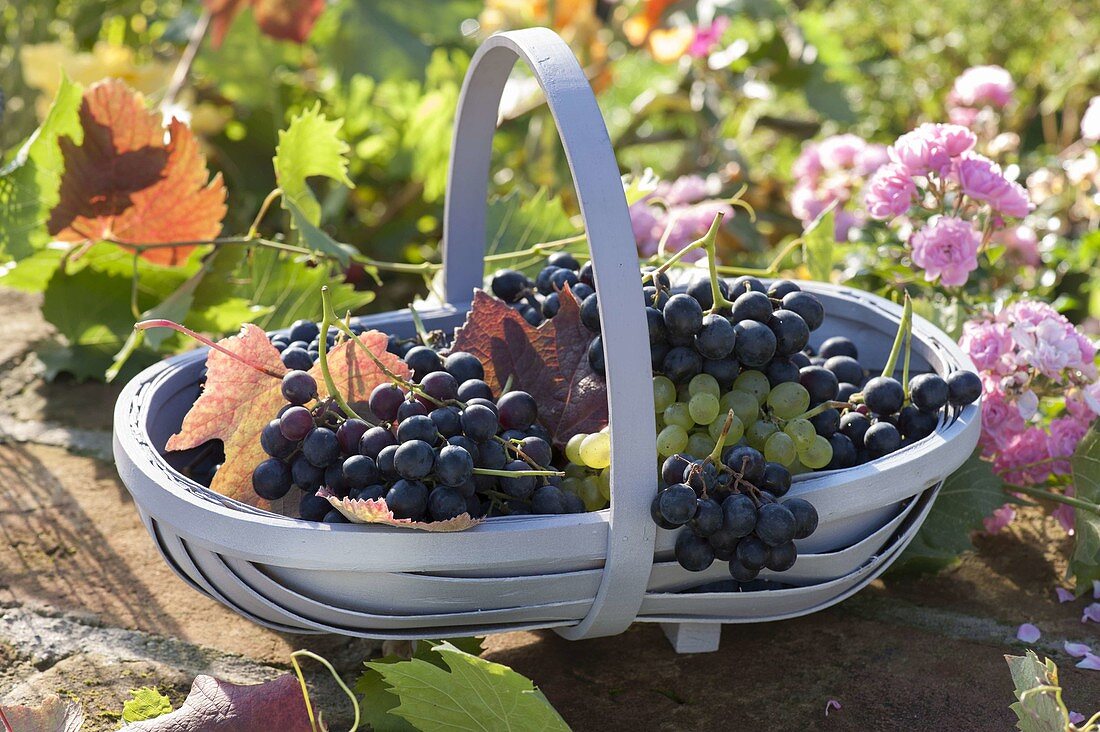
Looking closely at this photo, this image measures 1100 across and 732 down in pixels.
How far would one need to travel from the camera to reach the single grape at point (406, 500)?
0.75m

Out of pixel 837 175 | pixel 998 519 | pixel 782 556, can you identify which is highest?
pixel 782 556

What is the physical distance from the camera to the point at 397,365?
2.89 feet

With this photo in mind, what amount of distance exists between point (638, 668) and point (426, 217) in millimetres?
1274

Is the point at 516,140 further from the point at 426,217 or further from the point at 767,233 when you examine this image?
the point at 767,233

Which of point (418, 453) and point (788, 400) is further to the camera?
point (788, 400)

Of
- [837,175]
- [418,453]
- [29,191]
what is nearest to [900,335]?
[418,453]

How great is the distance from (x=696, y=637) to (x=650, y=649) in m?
0.06

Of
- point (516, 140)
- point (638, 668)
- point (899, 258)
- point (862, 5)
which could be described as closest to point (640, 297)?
point (638, 668)

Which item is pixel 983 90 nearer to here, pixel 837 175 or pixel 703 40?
pixel 837 175

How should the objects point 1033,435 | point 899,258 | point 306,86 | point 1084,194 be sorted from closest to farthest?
point 1033,435
point 899,258
point 1084,194
point 306,86

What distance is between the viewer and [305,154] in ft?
3.97

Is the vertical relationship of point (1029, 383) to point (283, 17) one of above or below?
below

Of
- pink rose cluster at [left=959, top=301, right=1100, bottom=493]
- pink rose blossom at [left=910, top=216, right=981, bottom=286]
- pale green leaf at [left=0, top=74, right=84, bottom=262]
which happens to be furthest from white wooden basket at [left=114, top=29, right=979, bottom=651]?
pale green leaf at [left=0, top=74, right=84, bottom=262]

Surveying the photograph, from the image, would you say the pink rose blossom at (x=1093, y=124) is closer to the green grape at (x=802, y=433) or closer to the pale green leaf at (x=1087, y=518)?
the pale green leaf at (x=1087, y=518)
